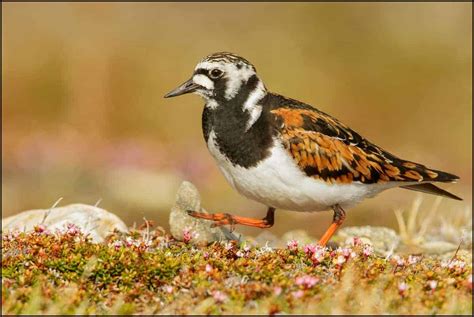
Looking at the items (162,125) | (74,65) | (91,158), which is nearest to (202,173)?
(91,158)

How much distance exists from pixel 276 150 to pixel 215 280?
2443 millimetres

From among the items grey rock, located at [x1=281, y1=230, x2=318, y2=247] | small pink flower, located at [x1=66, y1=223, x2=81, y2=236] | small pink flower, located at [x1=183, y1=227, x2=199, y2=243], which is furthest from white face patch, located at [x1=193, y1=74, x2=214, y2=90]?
grey rock, located at [x1=281, y1=230, x2=318, y2=247]

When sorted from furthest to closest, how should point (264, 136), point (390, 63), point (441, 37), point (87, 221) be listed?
point (441, 37), point (390, 63), point (87, 221), point (264, 136)

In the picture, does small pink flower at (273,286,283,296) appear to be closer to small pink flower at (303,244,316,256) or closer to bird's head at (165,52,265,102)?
small pink flower at (303,244,316,256)

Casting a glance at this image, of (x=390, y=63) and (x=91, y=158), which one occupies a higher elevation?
(x=390, y=63)

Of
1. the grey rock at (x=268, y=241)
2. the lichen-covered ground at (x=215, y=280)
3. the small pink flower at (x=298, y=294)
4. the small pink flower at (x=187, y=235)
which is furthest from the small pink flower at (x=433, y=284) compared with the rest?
the grey rock at (x=268, y=241)

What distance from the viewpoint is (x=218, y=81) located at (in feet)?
33.3

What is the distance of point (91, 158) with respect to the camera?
816 inches

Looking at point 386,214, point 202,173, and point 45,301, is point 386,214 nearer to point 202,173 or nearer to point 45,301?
point 202,173

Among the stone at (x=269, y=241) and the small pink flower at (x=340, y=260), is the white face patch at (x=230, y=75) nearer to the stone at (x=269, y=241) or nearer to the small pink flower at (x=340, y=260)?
the stone at (x=269, y=241)

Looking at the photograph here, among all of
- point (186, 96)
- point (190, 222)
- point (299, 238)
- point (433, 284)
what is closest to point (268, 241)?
point (299, 238)

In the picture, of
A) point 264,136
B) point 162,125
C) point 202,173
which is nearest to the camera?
point 264,136

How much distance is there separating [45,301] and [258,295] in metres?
1.78

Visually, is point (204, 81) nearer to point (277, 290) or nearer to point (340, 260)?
point (340, 260)
